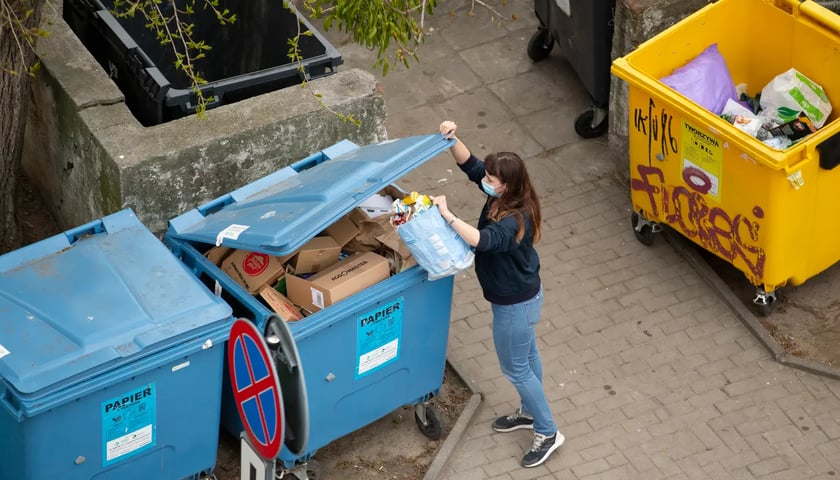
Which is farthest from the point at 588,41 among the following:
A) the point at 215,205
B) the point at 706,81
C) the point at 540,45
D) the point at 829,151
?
the point at 215,205

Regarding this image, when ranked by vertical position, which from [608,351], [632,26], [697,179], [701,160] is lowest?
[608,351]

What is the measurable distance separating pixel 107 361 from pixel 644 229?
356 cm

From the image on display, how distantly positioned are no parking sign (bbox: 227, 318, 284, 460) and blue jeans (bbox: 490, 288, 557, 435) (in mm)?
1575

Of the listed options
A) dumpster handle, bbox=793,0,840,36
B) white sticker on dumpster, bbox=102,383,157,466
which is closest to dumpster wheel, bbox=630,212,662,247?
dumpster handle, bbox=793,0,840,36

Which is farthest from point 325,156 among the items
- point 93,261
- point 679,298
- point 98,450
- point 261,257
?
point 679,298

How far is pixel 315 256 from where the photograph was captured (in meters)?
5.50

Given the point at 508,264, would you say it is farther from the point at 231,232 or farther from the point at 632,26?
the point at 632,26

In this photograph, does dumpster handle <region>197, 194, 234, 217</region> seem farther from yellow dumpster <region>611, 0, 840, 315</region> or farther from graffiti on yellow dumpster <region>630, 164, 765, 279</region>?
graffiti on yellow dumpster <region>630, 164, 765, 279</region>

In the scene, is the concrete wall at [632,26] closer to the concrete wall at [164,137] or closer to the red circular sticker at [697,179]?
the red circular sticker at [697,179]

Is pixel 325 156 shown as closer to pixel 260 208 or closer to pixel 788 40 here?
pixel 260 208

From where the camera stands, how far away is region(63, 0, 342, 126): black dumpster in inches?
258

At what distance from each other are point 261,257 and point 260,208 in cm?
27

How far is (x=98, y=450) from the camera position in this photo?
4910 mm

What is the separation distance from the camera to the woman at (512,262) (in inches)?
205
